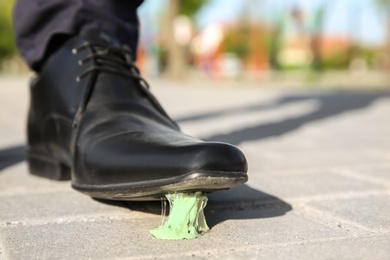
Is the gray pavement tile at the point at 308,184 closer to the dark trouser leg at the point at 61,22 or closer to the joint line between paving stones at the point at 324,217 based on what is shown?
the joint line between paving stones at the point at 324,217

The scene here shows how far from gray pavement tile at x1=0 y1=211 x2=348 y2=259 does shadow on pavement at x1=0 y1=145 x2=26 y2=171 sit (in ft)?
2.79

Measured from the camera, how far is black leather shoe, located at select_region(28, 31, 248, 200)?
105cm

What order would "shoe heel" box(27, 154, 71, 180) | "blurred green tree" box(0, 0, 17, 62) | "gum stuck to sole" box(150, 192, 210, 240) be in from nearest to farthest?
"gum stuck to sole" box(150, 192, 210, 240), "shoe heel" box(27, 154, 71, 180), "blurred green tree" box(0, 0, 17, 62)

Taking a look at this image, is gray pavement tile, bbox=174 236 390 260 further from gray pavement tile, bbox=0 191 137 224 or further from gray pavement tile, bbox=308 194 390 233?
gray pavement tile, bbox=0 191 137 224

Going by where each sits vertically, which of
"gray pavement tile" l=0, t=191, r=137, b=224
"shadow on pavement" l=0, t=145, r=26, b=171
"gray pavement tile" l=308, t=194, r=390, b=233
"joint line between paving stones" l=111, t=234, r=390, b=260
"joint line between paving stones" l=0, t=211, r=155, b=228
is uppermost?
"joint line between paving stones" l=111, t=234, r=390, b=260

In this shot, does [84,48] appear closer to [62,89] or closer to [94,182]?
[62,89]

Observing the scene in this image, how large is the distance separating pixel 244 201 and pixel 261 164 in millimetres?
627

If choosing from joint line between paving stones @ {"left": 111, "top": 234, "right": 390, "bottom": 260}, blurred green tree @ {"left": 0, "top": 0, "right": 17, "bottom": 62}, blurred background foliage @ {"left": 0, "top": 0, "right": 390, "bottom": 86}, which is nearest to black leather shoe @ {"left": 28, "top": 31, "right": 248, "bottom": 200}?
joint line between paving stones @ {"left": 111, "top": 234, "right": 390, "bottom": 260}

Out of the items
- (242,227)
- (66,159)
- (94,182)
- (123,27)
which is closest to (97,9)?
(123,27)

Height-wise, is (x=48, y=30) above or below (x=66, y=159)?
above

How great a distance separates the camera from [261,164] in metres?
1.98

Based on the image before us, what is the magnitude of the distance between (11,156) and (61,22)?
27.6 inches

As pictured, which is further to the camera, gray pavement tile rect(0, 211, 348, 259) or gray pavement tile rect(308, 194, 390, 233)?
gray pavement tile rect(308, 194, 390, 233)

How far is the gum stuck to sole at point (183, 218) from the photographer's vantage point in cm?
103
